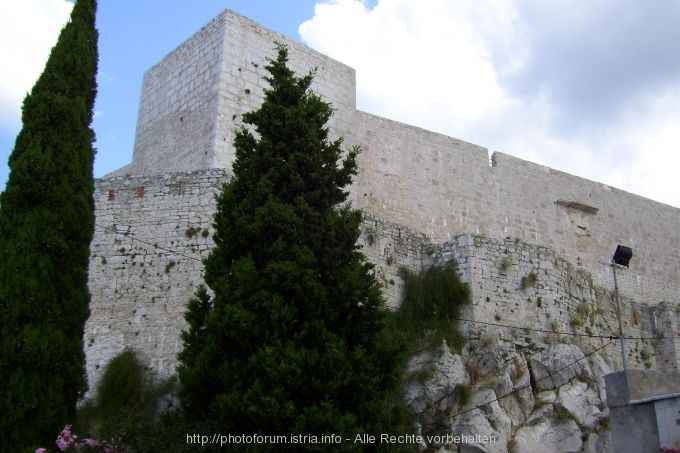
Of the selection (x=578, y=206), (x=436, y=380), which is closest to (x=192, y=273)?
(x=436, y=380)

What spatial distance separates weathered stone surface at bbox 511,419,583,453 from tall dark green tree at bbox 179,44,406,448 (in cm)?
428

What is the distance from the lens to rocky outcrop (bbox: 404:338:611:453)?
518 inches

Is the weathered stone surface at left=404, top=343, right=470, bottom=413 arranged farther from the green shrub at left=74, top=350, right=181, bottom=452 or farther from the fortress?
the green shrub at left=74, top=350, right=181, bottom=452

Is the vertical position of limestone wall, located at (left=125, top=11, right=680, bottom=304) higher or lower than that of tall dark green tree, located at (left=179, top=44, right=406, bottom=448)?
higher

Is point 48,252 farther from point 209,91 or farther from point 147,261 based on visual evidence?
point 209,91

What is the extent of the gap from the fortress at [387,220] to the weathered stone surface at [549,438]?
1.88 meters

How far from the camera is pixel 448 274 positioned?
1559 centimetres

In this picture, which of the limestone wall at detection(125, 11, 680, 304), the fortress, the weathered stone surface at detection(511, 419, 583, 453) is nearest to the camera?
the weathered stone surface at detection(511, 419, 583, 453)

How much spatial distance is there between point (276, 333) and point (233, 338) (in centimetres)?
60

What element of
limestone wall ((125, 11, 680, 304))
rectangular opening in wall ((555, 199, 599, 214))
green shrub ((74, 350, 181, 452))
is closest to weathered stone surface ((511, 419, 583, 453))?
green shrub ((74, 350, 181, 452))

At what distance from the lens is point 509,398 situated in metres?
14.0

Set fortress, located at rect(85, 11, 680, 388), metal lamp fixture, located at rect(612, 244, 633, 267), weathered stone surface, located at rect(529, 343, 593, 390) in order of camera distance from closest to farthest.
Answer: metal lamp fixture, located at rect(612, 244, 633, 267) < fortress, located at rect(85, 11, 680, 388) < weathered stone surface, located at rect(529, 343, 593, 390)

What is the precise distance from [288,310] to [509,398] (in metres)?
5.67

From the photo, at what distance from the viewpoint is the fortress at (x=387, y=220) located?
14.1 meters
